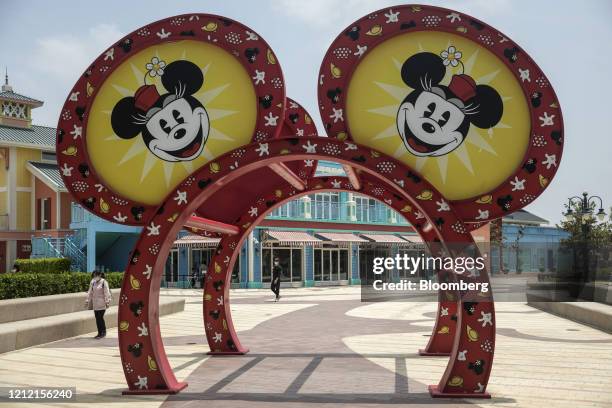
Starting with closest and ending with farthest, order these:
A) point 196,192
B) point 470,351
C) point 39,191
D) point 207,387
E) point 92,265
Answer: point 470,351 → point 196,192 → point 207,387 → point 92,265 → point 39,191

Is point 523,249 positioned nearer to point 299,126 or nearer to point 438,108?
point 299,126

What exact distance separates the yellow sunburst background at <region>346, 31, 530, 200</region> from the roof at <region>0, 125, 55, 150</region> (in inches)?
1378

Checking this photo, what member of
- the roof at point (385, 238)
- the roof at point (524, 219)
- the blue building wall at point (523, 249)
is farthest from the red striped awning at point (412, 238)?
the roof at point (524, 219)

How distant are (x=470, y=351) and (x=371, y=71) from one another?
11.6ft

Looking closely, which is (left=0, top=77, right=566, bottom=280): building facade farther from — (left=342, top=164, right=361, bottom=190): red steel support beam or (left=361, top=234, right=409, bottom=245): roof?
(left=342, top=164, right=361, bottom=190): red steel support beam

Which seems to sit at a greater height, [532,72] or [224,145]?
[532,72]

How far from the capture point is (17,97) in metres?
41.1

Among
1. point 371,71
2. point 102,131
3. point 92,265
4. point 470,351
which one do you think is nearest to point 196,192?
point 102,131

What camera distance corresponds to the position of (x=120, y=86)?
888cm

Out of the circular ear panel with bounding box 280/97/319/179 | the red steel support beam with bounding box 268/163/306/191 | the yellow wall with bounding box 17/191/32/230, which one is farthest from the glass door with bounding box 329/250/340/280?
the red steel support beam with bounding box 268/163/306/191

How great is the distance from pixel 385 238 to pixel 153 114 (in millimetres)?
→ 37128

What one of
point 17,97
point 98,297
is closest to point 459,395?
point 98,297

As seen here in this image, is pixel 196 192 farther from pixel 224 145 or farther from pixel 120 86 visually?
pixel 120 86

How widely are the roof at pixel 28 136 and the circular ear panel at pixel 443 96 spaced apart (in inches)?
1376
